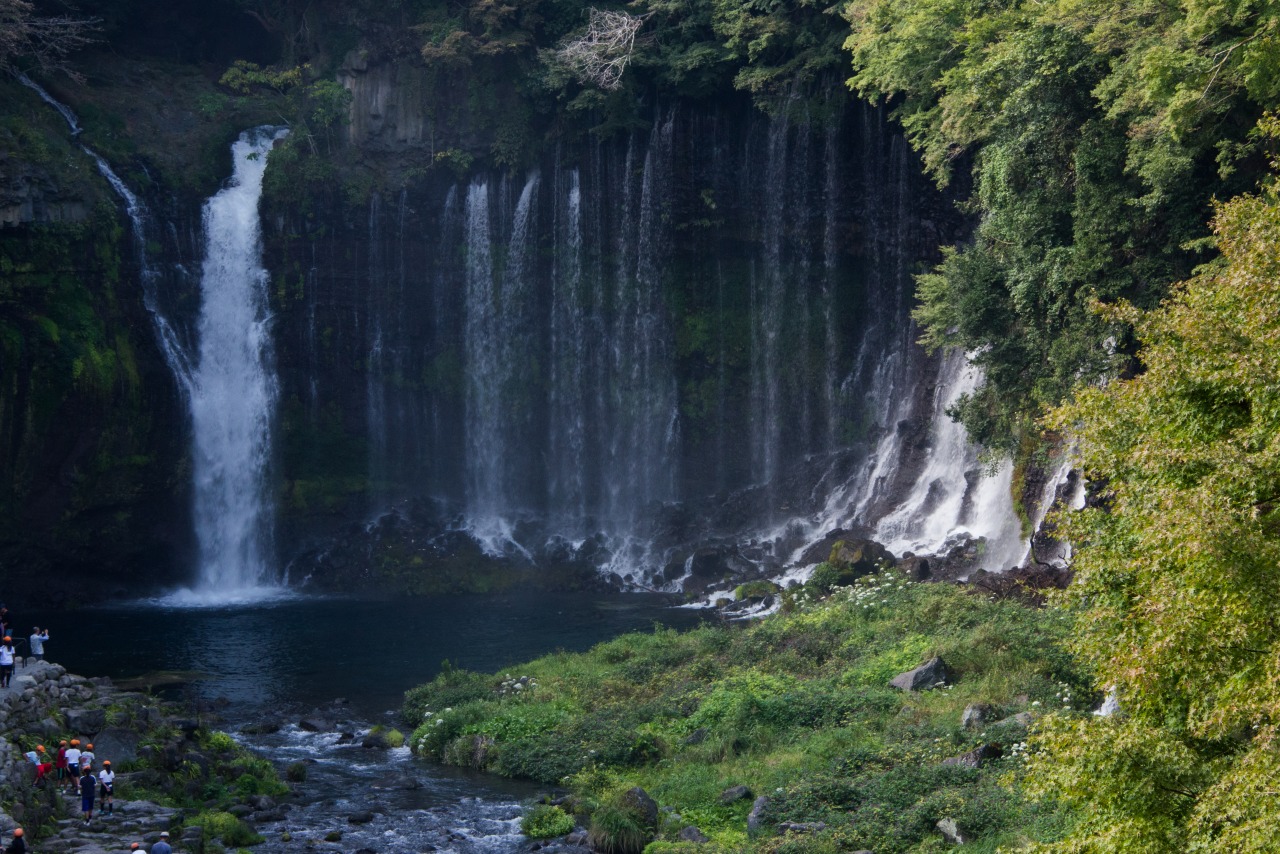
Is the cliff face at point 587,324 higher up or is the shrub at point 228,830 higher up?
the cliff face at point 587,324

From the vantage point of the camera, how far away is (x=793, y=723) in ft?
70.5

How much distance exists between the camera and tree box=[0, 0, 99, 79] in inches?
1432

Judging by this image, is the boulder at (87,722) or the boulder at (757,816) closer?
the boulder at (757,816)

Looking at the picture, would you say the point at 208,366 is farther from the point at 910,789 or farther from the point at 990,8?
the point at 910,789

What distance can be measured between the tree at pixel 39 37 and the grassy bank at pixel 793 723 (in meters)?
23.4

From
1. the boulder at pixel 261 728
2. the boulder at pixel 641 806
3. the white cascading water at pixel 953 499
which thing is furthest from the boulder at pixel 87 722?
the white cascading water at pixel 953 499

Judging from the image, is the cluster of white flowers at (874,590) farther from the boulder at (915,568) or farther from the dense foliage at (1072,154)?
the dense foliage at (1072,154)

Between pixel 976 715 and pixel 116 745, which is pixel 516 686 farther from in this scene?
pixel 976 715

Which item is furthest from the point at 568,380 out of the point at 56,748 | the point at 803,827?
the point at 803,827

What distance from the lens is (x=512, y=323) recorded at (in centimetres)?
4522

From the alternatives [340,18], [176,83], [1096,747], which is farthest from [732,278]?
[1096,747]

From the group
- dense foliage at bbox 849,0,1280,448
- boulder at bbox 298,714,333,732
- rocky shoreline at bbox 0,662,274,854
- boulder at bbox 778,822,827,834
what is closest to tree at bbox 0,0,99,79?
rocky shoreline at bbox 0,662,274,854

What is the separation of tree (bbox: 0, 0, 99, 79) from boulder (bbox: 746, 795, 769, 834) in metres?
31.2

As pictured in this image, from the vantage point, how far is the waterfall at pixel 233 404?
41312mm
